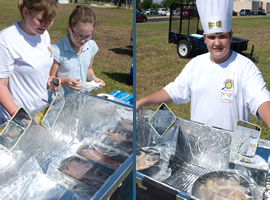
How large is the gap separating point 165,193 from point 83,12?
56 centimetres

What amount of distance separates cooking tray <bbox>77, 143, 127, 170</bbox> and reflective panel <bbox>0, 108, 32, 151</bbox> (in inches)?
8.5

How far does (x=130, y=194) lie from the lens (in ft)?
1.91

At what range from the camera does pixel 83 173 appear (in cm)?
70

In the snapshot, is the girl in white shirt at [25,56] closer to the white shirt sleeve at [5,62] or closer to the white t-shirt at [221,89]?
the white shirt sleeve at [5,62]

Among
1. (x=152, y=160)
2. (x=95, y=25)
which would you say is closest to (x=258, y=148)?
(x=152, y=160)

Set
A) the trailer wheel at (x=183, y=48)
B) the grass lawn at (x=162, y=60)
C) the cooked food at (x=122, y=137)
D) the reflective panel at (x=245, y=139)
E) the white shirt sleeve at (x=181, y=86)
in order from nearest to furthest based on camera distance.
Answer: the reflective panel at (x=245, y=139)
the cooked food at (x=122, y=137)
the white shirt sleeve at (x=181, y=86)
the grass lawn at (x=162, y=60)
the trailer wheel at (x=183, y=48)

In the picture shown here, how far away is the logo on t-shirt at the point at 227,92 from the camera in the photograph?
35.9 inches

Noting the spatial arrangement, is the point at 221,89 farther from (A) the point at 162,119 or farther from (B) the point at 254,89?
(A) the point at 162,119

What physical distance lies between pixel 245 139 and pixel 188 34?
7.83 ft

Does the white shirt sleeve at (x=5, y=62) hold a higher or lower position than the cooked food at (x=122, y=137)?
higher

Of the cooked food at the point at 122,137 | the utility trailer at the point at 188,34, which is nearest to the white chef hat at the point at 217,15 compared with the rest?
the cooked food at the point at 122,137

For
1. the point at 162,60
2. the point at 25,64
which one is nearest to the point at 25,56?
the point at 25,64

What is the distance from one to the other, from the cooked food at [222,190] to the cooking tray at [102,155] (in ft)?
0.80

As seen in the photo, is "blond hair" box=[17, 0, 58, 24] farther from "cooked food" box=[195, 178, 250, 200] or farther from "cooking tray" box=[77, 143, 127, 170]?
"cooked food" box=[195, 178, 250, 200]
